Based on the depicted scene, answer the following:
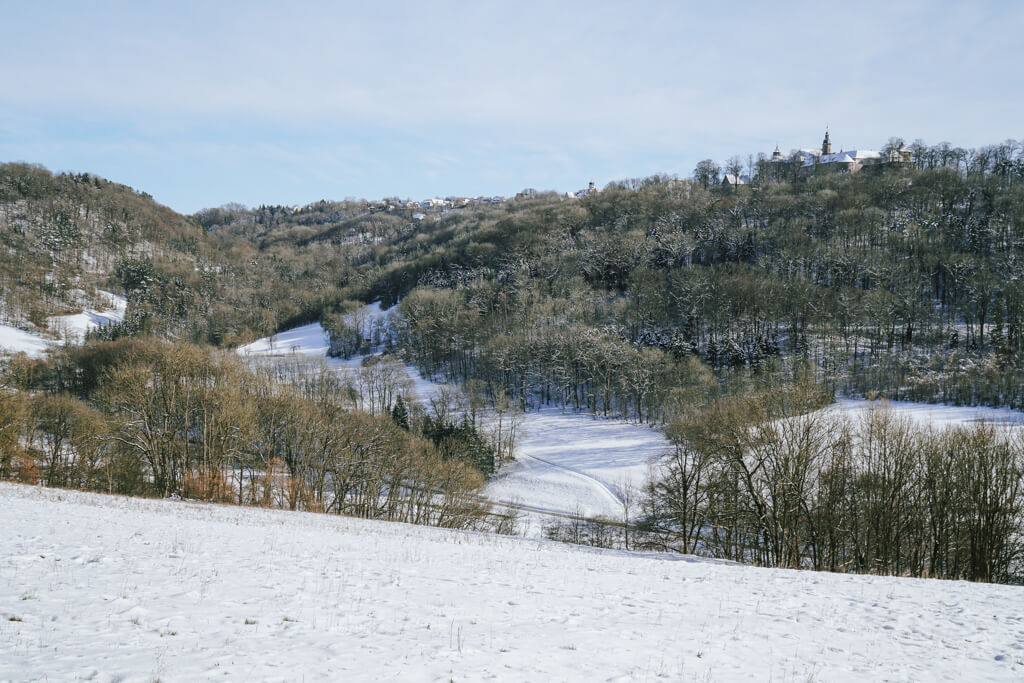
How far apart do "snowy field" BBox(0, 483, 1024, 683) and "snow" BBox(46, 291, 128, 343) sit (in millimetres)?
154274

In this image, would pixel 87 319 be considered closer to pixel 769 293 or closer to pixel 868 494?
pixel 769 293

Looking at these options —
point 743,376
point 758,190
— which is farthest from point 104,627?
point 758,190

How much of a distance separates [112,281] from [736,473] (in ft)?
729

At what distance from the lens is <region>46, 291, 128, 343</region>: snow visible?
138 metres

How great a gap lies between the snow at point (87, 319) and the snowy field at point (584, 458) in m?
125

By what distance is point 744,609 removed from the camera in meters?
12.0

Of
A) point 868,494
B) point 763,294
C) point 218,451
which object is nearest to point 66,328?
point 218,451

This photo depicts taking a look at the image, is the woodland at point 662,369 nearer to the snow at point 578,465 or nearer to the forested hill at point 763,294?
the forested hill at point 763,294

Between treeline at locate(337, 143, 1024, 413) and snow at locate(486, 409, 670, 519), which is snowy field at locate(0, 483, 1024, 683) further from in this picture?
treeline at locate(337, 143, 1024, 413)

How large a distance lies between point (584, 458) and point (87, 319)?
161m

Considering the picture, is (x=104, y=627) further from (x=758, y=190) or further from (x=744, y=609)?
(x=758, y=190)

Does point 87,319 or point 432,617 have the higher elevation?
point 87,319

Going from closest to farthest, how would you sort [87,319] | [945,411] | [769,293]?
1. [945,411]
2. [769,293]
3. [87,319]

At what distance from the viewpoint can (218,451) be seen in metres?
40.9
